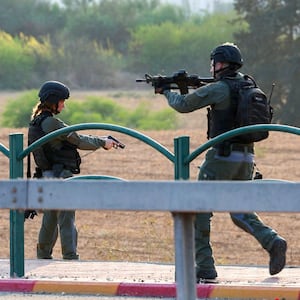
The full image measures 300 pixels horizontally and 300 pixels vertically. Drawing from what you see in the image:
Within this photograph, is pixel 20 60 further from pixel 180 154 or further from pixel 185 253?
pixel 185 253

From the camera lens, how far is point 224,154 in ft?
26.4

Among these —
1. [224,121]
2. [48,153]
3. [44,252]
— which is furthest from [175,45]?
[224,121]

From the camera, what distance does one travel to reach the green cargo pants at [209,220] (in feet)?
26.3

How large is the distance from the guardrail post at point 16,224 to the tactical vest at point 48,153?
2.64 feet

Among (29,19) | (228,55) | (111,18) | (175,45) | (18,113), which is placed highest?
(111,18)

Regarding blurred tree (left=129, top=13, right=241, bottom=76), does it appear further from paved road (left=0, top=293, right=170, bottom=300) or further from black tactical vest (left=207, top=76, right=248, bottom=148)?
paved road (left=0, top=293, right=170, bottom=300)

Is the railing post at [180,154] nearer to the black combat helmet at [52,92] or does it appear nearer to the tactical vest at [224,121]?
the tactical vest at [224,121]

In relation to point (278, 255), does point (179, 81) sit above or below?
above

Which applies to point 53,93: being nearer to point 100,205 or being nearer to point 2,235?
point 100,205

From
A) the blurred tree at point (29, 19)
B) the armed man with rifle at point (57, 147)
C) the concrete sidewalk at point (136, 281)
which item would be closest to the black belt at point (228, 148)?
the concrete sidewalk at point (136, 281)

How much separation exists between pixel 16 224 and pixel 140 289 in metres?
1.02

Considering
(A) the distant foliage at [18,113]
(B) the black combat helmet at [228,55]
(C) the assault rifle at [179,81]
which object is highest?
(A) the distant foliage at [18,113]

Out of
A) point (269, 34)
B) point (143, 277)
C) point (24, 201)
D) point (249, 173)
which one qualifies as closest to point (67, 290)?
point (143, 277)

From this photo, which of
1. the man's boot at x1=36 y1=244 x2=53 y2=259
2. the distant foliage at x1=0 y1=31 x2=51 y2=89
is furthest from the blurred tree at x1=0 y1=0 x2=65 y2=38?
the man's boot at x1=36 y1=244 x2=53 y2=259
